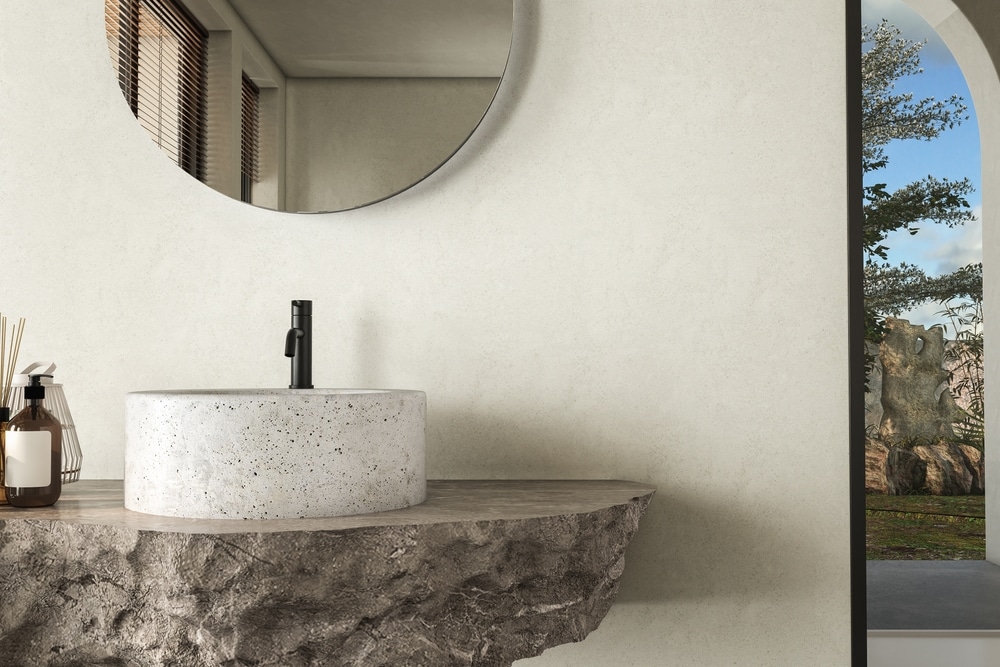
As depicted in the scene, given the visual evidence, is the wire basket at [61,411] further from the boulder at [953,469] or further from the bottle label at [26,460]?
the boulder at [953,469]

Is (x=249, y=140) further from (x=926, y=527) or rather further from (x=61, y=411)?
(x=926, y=527)

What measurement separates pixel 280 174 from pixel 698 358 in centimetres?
75

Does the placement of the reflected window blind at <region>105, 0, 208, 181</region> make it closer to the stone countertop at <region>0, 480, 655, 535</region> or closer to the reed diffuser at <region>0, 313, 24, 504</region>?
the reed diffuser at <region>0, 313, 24, 504</region>

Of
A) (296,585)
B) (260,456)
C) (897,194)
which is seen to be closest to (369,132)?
(260,456)

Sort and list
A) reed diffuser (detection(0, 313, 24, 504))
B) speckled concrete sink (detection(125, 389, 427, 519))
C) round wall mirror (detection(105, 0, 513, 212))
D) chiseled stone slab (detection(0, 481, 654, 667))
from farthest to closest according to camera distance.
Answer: round wall mirror (detection(105, 0, 513, 212)), reed diffuser (detection(0, 313, 24, 504)), speckled concrete sink (detection(125, 389, 427, 519)), chiseled stone slab (detection(0, 481, 654, 667))

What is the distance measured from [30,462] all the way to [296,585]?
1.47 feet

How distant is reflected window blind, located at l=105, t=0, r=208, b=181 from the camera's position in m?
1.32

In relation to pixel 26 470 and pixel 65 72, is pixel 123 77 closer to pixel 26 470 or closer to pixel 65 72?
pixel 65 72

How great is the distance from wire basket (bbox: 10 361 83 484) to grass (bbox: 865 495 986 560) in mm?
1322

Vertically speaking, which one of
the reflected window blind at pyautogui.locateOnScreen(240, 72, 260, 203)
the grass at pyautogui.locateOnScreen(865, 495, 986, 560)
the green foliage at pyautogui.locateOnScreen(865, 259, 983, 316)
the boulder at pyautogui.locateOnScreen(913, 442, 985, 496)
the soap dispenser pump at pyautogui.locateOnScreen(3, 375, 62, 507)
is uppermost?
the reflected window blind at pyautogui.locateOnScreen(240, 72, 260, 203)

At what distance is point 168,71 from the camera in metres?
1.32

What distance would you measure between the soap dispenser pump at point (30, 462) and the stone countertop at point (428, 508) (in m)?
0.02

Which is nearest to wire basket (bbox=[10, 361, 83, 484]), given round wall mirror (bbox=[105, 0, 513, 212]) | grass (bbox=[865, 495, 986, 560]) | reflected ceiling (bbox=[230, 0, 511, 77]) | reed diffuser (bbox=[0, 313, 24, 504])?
reed diffuser (bbox=[0, 313, 24, 504])

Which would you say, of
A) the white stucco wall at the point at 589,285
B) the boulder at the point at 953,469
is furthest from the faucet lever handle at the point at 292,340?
the boulder at the point at 953,469
